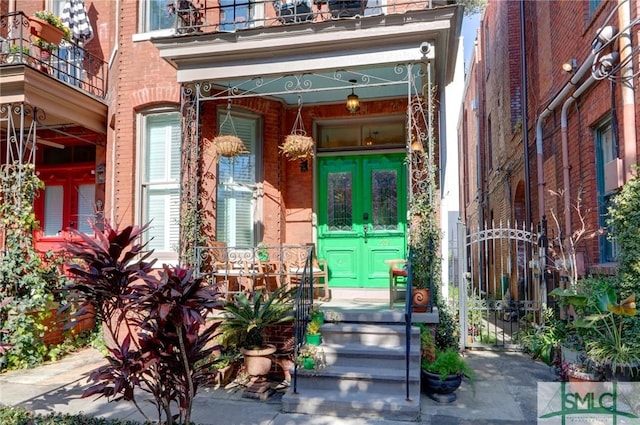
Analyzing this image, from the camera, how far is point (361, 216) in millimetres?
7996

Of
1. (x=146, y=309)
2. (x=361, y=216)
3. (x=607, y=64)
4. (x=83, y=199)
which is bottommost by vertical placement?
(x=146, y=309)

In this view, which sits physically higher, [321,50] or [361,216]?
[321,50]

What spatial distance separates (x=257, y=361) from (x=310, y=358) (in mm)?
673

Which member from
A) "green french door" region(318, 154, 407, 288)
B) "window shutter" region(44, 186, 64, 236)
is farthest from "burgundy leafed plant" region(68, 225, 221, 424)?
"window shutter" region(44, 186, 64, 236)

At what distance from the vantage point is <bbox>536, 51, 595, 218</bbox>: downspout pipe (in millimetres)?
6539

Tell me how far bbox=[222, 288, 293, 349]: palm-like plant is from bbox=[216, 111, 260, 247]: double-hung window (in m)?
1.88

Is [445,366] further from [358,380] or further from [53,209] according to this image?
[53,209]

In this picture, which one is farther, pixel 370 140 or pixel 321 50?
pixel 370 140

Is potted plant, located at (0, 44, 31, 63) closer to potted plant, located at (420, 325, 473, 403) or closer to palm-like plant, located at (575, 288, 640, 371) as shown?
potted plant, located at (420, 325, 473, 403)

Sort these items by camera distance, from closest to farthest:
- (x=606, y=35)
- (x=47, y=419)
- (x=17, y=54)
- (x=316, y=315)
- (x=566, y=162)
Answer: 1. (x=47, y=419)
2. (x=606, y=35)
3. (x=316, y=315)
4. (x=17, y=54)
5. (x=566, y=162)

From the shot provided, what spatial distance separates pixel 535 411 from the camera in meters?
4.76

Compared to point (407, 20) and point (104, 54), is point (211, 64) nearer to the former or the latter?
point (407, 20)

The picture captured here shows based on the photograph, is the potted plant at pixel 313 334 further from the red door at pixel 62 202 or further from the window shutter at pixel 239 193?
the red door at pixel 62 202

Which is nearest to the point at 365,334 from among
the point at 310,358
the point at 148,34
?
the point at 310,358
